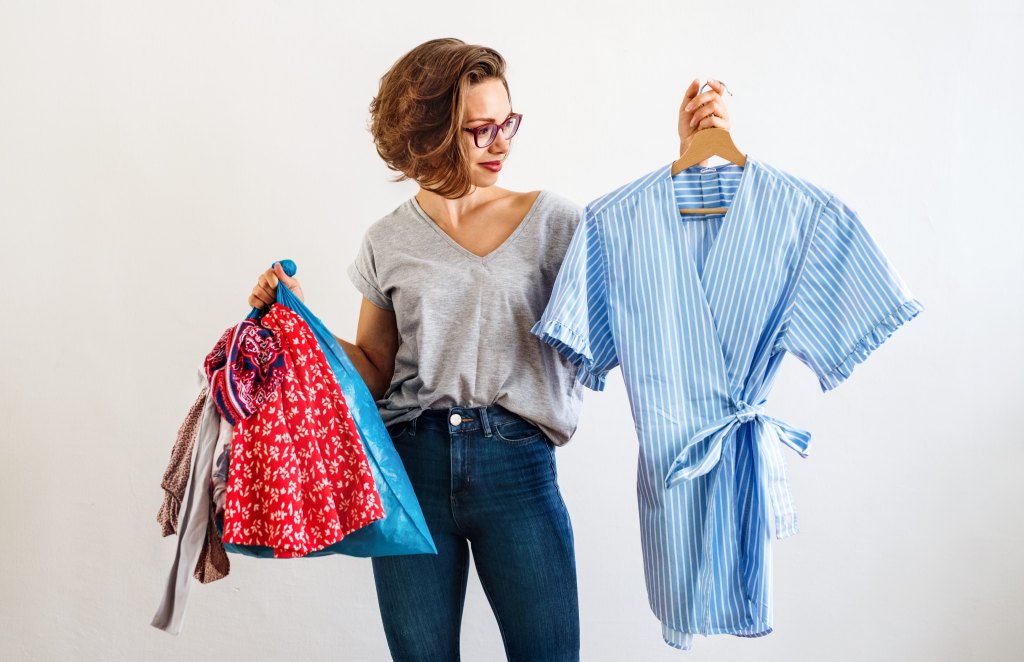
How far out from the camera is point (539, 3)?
81.6 inches

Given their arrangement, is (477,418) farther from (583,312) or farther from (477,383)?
(583,312)

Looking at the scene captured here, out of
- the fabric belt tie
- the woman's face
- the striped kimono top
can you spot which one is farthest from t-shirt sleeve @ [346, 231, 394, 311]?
the fabric belt tie

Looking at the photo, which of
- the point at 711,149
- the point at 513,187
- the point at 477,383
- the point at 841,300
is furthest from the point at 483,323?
the point at 513,187

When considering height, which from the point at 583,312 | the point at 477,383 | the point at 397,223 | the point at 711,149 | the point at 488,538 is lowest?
the point at 488,538

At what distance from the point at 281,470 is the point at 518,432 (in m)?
0.38

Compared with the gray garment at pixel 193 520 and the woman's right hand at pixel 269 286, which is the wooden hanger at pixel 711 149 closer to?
the woman's right hand at pixel 269 286

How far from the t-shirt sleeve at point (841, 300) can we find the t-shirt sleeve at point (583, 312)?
11.3 inches

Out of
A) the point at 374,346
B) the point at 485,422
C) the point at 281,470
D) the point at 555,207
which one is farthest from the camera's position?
the point at 374,346

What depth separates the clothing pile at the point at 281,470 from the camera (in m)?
1.30

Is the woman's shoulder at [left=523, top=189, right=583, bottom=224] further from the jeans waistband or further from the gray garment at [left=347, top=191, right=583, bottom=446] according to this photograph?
the jeans waistband

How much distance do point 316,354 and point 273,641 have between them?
1135 mm

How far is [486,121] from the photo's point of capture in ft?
4.70

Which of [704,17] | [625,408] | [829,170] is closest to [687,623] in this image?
[625,408]

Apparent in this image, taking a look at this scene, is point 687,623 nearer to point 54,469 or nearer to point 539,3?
point 539,3
